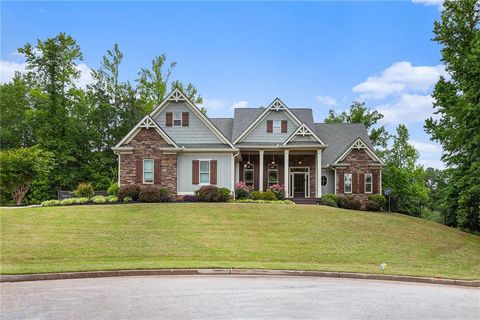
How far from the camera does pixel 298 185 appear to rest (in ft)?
111

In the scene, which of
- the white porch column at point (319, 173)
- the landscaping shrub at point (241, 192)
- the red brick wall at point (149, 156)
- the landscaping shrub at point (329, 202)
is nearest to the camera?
the landscaping shrub at point (329, 202)

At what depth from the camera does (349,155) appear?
31906 mm

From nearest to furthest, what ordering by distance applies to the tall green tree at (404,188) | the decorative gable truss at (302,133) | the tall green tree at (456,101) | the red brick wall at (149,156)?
1. the tall green tree at (456,101)
2. the red brick wall at (149,156)
3. the decorative gable truss at (302,133)
4. the tall green tree at (404,188)

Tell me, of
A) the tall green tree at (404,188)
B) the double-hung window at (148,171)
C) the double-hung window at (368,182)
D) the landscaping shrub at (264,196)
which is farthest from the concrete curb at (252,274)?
the tall green tree at (404,188)

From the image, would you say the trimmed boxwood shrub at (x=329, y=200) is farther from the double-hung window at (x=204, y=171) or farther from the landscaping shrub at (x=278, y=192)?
the double-hung window at (x=204, y=171)

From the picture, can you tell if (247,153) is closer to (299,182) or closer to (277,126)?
(277,126)

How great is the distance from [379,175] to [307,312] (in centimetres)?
2643

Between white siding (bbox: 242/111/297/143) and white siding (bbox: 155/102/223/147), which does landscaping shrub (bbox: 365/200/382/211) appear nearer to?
white siding (bbox: 242/111/297/143)

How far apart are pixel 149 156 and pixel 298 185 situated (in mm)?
11955

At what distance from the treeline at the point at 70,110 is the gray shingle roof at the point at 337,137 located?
18775 mm

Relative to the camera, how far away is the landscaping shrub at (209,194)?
27.0 m

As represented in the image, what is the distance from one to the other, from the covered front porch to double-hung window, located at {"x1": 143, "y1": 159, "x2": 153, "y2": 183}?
7.28 meters

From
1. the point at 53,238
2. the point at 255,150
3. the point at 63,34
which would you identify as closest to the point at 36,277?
the point at 53,238

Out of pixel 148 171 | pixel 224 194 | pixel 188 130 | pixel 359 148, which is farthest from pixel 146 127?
pixel 359 148
